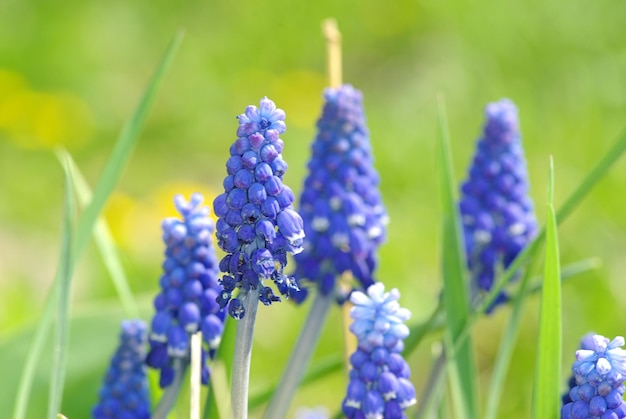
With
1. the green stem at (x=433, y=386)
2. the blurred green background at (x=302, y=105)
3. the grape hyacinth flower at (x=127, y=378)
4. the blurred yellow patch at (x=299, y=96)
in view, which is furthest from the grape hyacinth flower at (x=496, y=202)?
the blurred yellow patch at (x=299, y=96)

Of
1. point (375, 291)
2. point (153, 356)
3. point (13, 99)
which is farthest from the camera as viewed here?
point (13, 99)

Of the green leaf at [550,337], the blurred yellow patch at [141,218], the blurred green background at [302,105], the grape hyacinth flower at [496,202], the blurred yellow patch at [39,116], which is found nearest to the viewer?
the green leaf at [550,337]

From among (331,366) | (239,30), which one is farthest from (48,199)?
(331,366)

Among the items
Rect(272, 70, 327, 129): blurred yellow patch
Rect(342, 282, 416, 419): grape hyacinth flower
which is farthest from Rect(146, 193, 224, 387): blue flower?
Rect(272, 70, 327, 129): blurred yellow patch

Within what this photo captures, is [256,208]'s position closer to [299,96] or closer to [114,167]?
[114,167]

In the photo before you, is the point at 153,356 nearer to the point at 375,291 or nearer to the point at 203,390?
the point at 375,291

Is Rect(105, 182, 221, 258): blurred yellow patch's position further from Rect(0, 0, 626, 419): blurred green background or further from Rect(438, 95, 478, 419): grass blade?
Rect(438, 95, 478, 419): grass blade

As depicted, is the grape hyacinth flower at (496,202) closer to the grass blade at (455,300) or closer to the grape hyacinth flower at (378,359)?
the grass blade at (455,300)
